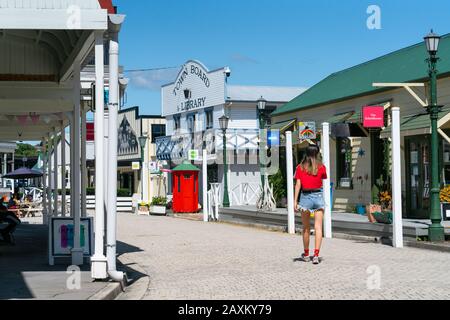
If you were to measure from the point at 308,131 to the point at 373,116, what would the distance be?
4254 millimetres

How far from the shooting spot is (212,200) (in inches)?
1140

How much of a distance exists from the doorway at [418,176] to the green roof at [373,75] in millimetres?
1686

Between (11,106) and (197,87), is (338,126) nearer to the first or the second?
(11,106)

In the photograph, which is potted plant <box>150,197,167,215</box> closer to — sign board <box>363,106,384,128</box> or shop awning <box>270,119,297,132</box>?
shop awning <box>270,119,297,132</box>

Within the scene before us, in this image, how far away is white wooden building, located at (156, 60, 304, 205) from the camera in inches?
1394

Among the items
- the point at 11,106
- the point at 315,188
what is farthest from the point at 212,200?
the point at 315,188

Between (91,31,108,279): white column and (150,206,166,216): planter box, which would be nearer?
(91,31,108,279): white column

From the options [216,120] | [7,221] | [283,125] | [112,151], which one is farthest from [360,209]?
[216,120]

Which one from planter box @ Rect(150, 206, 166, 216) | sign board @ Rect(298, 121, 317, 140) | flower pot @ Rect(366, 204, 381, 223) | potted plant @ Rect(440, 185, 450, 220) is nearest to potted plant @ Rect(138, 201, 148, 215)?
planter box @ Rect(150, 206, 166, 216)

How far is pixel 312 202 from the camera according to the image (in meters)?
11.5

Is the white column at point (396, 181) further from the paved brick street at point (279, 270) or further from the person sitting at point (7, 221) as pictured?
the person sitting at point (7, 221)

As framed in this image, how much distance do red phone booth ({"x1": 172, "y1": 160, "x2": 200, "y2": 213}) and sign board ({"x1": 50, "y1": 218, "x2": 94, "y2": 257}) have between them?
75.7 feet

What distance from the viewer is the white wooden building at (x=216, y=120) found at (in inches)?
1394
